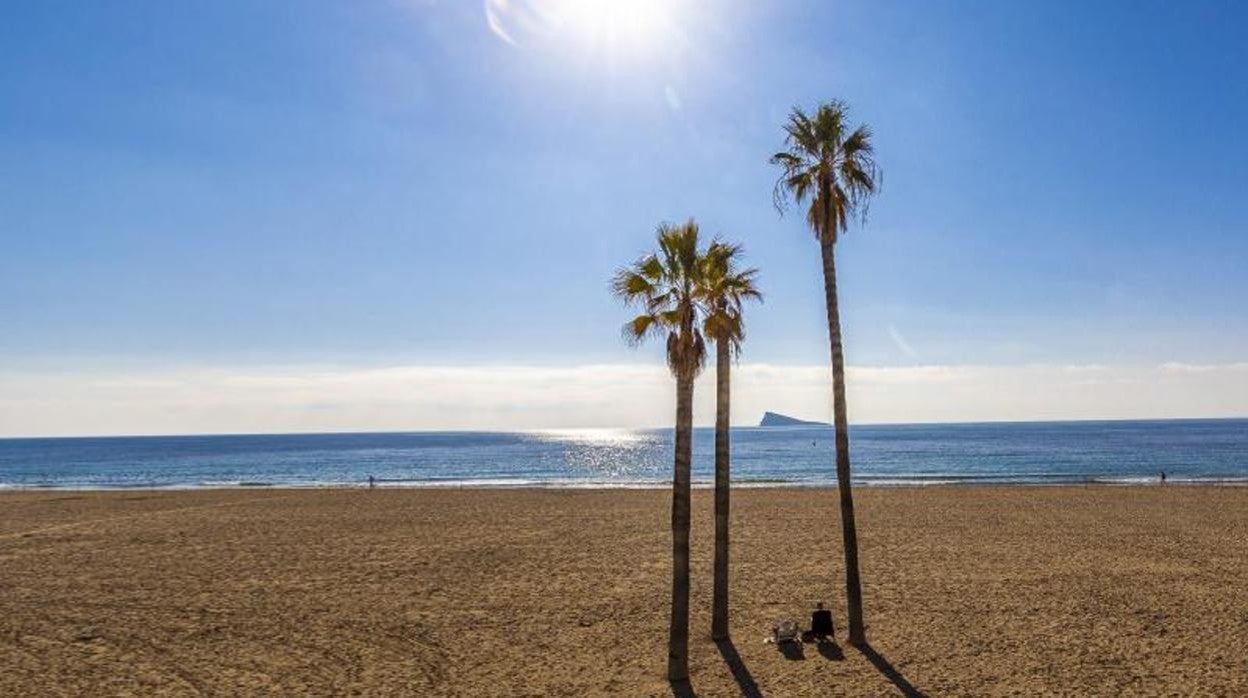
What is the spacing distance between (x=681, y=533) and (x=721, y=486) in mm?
2066

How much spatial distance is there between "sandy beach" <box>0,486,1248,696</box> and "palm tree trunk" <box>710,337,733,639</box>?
2.29 feet

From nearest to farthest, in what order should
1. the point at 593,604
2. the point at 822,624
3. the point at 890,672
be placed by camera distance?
the point at 890,672 → the point at 822,624 → the point at 593,604

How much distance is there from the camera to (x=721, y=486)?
16.2 meters

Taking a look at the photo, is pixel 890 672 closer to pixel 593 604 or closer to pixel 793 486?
pixel 593 604

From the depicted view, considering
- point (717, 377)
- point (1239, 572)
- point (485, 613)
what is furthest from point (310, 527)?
point (1239, 572)

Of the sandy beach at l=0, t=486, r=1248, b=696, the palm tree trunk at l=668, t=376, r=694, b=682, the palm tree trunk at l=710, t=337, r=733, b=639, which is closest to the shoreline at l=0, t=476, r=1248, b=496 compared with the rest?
the sandy beach at l=0, t=486, r=1248, b=696

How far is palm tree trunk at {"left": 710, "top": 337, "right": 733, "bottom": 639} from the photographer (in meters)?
A: 15.5

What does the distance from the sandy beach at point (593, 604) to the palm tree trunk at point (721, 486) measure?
699 mm

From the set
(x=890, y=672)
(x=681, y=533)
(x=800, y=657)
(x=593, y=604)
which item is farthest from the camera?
(x=593, y=604)

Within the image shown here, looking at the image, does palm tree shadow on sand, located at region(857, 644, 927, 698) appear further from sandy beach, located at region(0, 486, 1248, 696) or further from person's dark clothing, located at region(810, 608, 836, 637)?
person's dark clothing, located at region(810, 608, 836, 637)

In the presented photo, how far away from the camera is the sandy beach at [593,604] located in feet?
50.3

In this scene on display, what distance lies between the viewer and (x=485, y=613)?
20484mm

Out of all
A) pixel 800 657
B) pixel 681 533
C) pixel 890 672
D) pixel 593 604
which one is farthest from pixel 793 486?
pixel 681 533

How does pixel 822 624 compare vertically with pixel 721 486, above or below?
below
